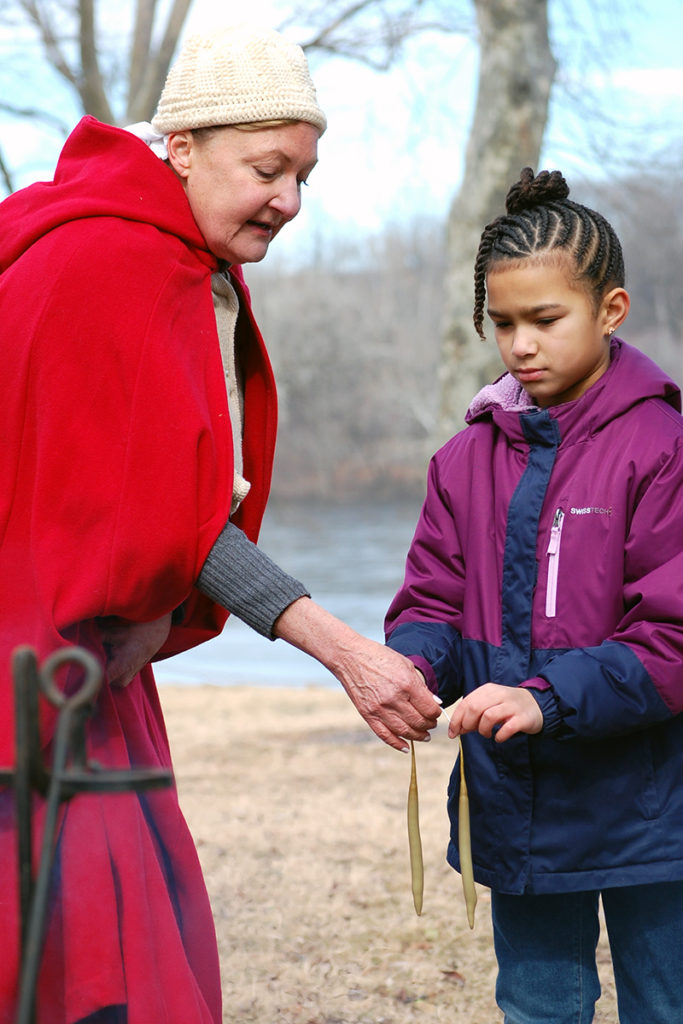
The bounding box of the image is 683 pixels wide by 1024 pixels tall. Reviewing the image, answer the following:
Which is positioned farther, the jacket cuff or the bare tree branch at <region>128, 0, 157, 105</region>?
the bare tree branch at <region>128, 0, 157, 105</region>

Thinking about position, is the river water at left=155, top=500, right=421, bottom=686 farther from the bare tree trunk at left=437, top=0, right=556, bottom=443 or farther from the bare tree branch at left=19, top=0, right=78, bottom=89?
the bare tree branch at left=19, top=0, right=78, bottom=89

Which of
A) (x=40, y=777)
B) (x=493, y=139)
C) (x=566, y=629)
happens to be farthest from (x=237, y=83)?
(x=493, y=139)

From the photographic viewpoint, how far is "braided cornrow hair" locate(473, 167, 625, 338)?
239 centimetres

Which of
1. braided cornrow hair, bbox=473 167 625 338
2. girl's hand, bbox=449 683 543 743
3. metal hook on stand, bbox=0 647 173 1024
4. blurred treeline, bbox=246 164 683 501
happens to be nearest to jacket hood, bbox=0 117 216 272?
braided cornrow hair, bbox=473 167 625 338

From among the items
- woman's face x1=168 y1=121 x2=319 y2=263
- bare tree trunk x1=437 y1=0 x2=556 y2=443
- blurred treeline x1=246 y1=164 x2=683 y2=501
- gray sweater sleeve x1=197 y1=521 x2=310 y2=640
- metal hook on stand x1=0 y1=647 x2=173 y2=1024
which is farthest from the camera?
blurred treeline x1=246 y1=164 x2=683 y2=501

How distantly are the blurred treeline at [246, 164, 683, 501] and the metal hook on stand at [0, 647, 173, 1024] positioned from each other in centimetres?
2669

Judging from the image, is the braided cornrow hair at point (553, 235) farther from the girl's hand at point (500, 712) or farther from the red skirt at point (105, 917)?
the red skirt at point (105, 917)

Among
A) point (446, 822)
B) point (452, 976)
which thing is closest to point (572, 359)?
point (452, 976)

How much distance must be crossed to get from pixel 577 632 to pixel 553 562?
0.14 meters

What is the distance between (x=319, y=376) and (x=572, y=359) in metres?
36.3

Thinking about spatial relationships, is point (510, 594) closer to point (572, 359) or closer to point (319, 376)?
point (572, 359)

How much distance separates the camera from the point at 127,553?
203cm

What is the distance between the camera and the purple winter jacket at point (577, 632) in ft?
7.29

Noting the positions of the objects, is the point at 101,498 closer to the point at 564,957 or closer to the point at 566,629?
the point at 566,629
